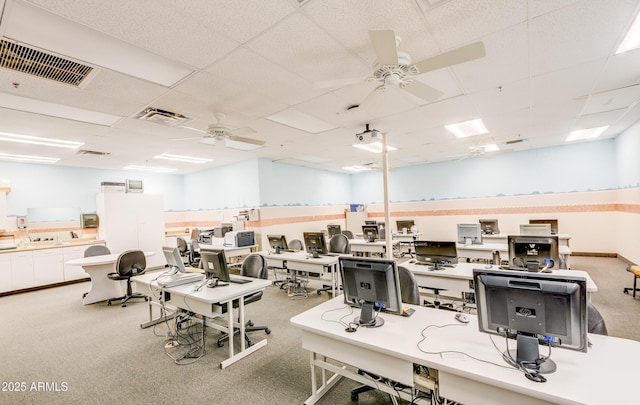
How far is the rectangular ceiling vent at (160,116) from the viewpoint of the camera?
3680 mm

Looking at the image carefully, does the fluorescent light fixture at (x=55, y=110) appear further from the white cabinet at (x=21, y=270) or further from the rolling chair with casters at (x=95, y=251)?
the white cabinet at (x=21, y=270)

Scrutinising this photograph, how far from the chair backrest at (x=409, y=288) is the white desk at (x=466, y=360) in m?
0.31

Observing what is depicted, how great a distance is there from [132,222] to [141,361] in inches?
211

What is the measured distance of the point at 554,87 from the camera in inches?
139

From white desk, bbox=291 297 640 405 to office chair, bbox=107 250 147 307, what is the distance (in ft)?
13.4

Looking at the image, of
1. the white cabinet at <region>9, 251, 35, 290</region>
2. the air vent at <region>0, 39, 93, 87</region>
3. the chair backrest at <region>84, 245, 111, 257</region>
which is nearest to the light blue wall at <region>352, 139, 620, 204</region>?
the chair backrest at <region>84, 245, 111, 257</region>

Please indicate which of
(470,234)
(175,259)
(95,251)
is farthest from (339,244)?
(95,251)

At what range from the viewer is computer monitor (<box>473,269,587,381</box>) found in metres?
1.37

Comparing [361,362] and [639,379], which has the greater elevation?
[639,379]

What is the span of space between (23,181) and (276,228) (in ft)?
20.5

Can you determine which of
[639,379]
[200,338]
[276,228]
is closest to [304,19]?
[639,379]

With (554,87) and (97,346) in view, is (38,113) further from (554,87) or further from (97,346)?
(554,87)

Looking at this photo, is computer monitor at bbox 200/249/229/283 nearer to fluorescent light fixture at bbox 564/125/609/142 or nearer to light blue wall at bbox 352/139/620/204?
fluorescent light fixture at bbox 564/125/609/142

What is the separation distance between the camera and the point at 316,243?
4.86 m
